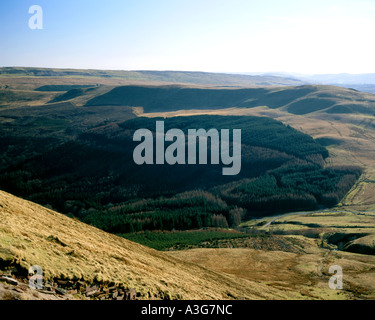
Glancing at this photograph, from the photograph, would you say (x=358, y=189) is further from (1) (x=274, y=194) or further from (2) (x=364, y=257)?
(2) (x=364, y=257)

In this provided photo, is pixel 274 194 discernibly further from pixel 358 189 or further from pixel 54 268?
pixel 54 268

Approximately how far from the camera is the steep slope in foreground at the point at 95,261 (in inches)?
900

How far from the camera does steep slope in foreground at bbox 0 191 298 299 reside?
22.9 metres

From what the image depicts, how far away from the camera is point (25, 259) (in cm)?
2134

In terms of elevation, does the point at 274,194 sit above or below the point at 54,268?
below

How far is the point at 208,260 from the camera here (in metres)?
63.7

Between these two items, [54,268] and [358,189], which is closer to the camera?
[54,268]

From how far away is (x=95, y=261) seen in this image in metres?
26.2
